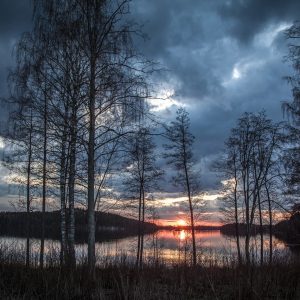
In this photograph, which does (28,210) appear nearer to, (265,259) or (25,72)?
(25,72)

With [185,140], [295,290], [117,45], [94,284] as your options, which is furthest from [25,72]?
[185,140]

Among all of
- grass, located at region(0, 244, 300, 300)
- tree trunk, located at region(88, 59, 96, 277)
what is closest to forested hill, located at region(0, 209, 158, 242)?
tree trunk, located at region(88, 59, 96, 277)

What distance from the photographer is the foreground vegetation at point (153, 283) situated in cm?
727

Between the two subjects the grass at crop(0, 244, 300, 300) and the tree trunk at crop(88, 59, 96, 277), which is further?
the tree trunk at crop(88, 59, 96, 277)

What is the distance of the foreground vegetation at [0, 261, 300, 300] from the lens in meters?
7.27

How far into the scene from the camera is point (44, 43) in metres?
11.0

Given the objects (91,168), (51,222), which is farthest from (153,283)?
(51,222)

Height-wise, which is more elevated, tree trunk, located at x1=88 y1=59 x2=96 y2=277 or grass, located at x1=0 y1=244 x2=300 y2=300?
tree trunk, located at x1=88 y1=59 x2=96 y2=277

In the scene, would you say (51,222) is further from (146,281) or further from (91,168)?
(146,281)

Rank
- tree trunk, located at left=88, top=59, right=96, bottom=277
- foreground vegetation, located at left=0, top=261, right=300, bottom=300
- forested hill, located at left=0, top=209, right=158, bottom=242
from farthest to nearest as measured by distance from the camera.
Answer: forested hill, located at left=0, top=209, right=158, bottom=242 < tree trunk, located at left=88, top=59, right=96, bottom=277 < foreground vegetation, located at left=0, top=261, right=300, bottom=300

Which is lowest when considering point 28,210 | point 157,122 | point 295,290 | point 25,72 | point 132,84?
point 295,290

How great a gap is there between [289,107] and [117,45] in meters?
6.95

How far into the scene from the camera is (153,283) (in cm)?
781

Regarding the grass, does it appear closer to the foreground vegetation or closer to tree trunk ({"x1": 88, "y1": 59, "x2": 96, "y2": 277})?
the foreground vegetation
